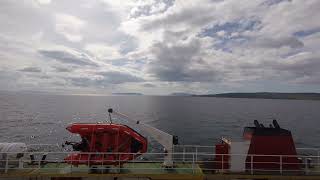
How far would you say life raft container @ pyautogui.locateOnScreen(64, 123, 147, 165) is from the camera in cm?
1609

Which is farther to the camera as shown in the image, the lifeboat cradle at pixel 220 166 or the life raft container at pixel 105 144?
the life raft container at pixel 105 144

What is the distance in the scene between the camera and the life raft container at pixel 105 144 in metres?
16.1

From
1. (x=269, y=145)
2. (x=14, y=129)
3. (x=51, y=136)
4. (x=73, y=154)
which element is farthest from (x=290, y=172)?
(x=14, y=129)

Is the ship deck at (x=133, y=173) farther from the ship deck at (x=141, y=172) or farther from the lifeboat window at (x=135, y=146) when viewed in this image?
the lifeboat window at (x=135, y=146)

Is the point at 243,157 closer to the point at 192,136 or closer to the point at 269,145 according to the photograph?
the point at 269,145

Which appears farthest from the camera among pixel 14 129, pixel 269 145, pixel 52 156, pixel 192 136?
pixel 14 129

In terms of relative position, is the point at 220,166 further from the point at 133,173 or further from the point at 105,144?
the point at 105,144

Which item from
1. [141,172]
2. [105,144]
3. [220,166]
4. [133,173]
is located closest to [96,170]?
[105,144]

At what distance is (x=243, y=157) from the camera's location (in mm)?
16438

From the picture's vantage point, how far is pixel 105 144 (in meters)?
16.4

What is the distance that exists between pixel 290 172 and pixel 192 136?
44.0 meters

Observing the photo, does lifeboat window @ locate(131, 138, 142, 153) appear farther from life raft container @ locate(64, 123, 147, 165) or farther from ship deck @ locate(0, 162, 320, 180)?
ship deck @ locate(0, 162, 320, 180)

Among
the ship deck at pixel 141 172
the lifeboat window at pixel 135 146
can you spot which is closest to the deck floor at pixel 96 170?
the ship deck at pixel 141 172

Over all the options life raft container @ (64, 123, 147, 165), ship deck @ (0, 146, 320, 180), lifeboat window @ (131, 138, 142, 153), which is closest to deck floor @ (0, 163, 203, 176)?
ship deck @ (0, 146, 320, 180)
